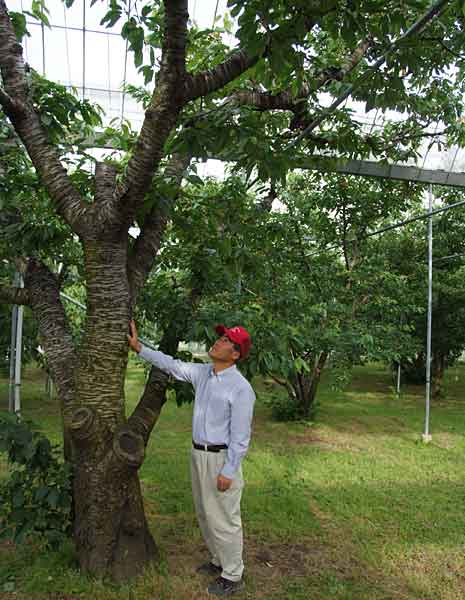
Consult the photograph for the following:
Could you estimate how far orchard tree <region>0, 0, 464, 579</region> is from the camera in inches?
90.6

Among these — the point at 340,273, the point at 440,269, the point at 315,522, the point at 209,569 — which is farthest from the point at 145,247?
the point at 440,269

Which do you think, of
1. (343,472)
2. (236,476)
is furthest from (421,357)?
(236,476)

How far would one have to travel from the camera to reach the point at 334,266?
8023 mm

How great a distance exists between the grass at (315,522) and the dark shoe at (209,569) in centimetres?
7

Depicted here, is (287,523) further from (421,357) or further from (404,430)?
(421,357)

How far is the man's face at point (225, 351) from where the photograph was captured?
297 cm

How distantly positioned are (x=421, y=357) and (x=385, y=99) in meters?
11.9

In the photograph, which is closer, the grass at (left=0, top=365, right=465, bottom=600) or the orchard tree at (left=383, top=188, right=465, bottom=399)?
the grass at (left=0, top=365, right=465, bottom=600)

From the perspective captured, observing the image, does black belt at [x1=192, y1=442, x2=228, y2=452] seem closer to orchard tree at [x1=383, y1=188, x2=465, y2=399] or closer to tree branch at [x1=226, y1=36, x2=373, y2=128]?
tree branch at [x1=226, y1=36, x2=373, y2=128]

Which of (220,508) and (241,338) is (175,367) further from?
(220,508)

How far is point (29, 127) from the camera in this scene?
9.42 ft

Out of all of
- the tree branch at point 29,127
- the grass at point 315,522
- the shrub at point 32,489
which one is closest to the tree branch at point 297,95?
the tree branch at point 29,127

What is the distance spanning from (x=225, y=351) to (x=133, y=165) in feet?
3.65

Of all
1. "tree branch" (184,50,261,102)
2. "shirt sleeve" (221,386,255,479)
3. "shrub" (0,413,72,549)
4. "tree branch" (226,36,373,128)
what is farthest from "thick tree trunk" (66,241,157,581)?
"tree branch" (226,36,373,128)
